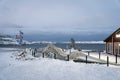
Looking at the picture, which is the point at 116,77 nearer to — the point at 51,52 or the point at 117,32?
the point at 51,52

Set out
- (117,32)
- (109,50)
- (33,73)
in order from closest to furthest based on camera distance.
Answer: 1. (33,73)
2. (117,32)
3. (109,50)

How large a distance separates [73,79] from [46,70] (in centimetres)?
387

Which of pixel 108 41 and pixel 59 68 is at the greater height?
pixel 108 41

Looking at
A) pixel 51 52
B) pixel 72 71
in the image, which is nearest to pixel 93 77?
pixel 72 71

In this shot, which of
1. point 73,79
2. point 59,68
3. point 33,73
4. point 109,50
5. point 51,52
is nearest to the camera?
point 73,79

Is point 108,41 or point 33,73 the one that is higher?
point 108,41

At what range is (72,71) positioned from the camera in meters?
18.9

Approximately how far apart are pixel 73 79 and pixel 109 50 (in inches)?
1249

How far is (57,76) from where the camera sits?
17.2 metres

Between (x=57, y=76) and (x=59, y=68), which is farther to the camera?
(x=59, y=68)

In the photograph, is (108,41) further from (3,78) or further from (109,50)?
(3,78)

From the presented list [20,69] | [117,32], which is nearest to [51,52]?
[117,32]

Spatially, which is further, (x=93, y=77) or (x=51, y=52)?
(x=51, y=52)

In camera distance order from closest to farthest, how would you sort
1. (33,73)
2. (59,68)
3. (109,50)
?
(33,73) → (59,68) → (109,50)
